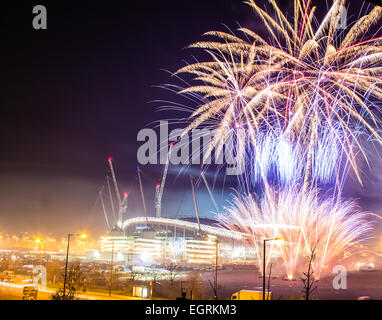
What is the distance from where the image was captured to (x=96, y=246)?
195 metres

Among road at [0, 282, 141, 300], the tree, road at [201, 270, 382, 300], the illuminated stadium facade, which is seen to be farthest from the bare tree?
the illuminated stadium facade

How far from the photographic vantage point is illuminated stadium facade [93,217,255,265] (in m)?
123

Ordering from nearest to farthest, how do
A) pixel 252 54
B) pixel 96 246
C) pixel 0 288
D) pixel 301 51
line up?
pixel 301 51, pixel 252 54, pixel 0 288, pixel 96 246

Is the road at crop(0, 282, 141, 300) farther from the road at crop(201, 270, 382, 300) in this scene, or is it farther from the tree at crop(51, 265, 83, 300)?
the road at crop(201, 270, 382, 300)

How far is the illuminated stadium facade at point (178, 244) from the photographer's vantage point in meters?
123

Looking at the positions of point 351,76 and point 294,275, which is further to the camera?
point 294,275

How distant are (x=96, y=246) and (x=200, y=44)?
189 metres

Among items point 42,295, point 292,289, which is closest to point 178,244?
point 292,289

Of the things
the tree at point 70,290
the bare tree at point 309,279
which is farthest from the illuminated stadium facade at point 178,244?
the tree at point 70,290

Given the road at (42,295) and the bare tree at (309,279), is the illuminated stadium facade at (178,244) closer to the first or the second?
the bare tree at (309,279)

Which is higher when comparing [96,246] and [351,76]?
[351,76]
